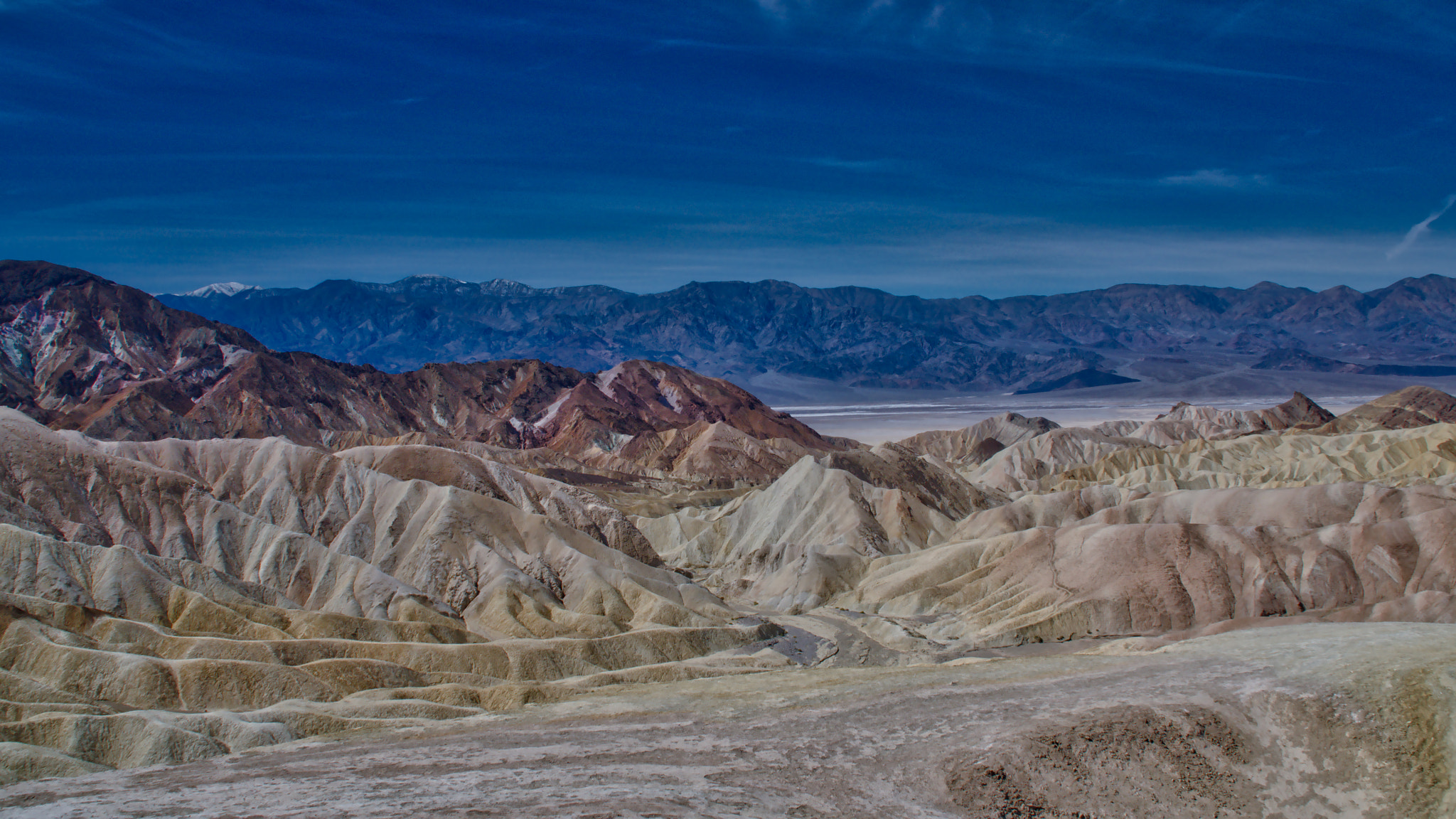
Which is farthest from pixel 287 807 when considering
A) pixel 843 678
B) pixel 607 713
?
pixel 843 678

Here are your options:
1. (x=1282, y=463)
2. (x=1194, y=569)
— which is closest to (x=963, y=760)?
(x=1194, y=569)

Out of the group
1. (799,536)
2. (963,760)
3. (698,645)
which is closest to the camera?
(963,760)

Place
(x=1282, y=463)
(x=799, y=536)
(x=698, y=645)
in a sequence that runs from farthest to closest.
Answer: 1. (x=1282, y=463)
2. (x=799, y=536)
3. (x=698, y=645)

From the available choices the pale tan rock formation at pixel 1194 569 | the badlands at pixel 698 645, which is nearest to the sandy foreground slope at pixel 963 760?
the badlands at pixel 698 645

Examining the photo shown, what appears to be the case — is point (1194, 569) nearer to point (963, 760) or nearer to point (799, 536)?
point (799, 536)

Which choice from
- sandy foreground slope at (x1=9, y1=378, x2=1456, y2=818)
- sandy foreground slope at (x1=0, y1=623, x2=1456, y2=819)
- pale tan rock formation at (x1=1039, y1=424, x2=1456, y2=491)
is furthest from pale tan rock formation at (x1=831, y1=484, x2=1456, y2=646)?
pale tan rock formation at (x1=1039, y1=424, x2=1456, y2=491)

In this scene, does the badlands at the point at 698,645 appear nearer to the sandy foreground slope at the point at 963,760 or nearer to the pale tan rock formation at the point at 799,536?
the sandy foreground slope at the point at 963,760

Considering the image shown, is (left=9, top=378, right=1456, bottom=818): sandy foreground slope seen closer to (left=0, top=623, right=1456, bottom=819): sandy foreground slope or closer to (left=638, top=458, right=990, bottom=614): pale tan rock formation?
(left=0, top=623, right=1456, bottom=819): sandy foreground slope

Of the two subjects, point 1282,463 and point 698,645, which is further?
point 1282,463
